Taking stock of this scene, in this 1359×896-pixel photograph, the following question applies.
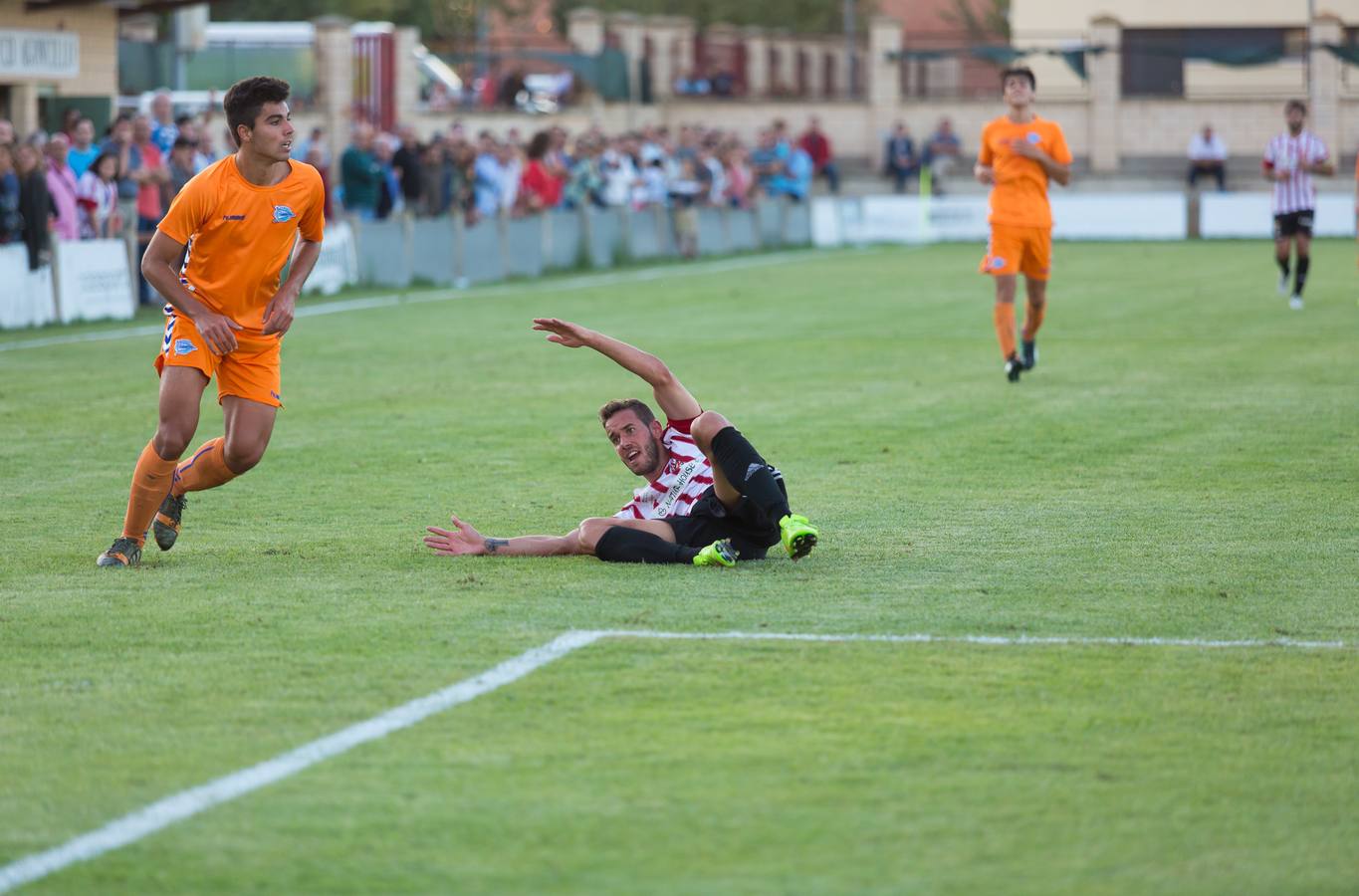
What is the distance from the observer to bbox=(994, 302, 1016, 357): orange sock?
16047 mm

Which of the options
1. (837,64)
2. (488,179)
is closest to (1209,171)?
(488,179)

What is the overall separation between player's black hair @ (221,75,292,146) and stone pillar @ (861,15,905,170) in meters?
44.9

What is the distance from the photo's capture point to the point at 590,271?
32.6 m

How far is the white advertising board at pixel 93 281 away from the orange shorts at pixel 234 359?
1440cm

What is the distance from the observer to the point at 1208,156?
4625 centimetres

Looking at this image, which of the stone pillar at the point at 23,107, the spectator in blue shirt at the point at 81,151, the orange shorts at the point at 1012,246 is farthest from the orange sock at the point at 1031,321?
the stone pillar at the point at 23,107

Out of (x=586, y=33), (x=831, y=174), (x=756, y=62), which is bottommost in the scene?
(x=831, y=174)

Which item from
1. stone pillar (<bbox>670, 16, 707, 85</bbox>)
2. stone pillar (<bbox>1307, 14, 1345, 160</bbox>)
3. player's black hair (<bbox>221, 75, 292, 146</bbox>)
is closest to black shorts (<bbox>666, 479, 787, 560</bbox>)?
player's black hair (<bbox>221, 75, 292, 146</bbox>)

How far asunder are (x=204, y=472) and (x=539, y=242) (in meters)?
23.4

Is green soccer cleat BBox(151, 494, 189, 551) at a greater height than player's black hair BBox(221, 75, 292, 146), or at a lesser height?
lesser

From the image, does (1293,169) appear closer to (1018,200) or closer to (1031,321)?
(1031,321)

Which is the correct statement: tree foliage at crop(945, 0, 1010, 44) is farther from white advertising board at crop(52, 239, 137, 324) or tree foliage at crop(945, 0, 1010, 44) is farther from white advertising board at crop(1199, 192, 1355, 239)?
white advertising board at crop(52, 239, 137, 324)

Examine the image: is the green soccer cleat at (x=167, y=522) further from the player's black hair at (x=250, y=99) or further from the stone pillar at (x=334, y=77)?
the stone pillar at (x=334, y=77)

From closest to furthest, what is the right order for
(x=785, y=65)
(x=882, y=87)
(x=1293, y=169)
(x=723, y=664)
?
(x=723, y=664) < (x=1293, y=169) < (x=882, y=87) < (x=785, y=65)
